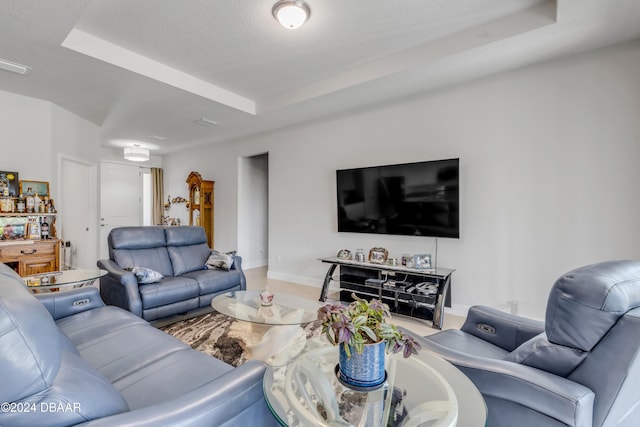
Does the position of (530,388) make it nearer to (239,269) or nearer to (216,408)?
(216,408)

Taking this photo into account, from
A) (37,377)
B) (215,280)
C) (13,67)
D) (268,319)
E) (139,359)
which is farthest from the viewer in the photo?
(215,280)

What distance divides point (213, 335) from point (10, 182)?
135 inches

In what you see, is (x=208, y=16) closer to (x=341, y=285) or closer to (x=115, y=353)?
(x=115, y=353)

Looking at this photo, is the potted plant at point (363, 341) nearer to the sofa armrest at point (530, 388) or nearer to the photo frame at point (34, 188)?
the sofa armrest at point (530, 388)

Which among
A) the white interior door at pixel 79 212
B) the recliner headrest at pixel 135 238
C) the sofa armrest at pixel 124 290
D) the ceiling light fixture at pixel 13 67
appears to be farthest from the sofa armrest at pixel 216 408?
the white interior door at pixel 79 212

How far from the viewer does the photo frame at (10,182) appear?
3834 mm

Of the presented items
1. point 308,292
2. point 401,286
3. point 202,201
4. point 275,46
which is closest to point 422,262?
point 401,286

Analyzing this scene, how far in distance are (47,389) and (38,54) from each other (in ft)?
11.2

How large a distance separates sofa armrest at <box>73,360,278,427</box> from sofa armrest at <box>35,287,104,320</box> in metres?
1.61

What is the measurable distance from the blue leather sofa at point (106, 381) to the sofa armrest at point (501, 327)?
4.32 ft

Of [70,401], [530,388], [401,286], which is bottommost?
[401,286]

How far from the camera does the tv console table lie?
326 centimetres

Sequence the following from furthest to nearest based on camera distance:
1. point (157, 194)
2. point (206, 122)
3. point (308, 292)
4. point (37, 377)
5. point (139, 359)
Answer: point (157, 194), point (206, 122), point (308, 292), point (139, 359), point (37, 377)

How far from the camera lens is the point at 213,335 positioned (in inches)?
110
